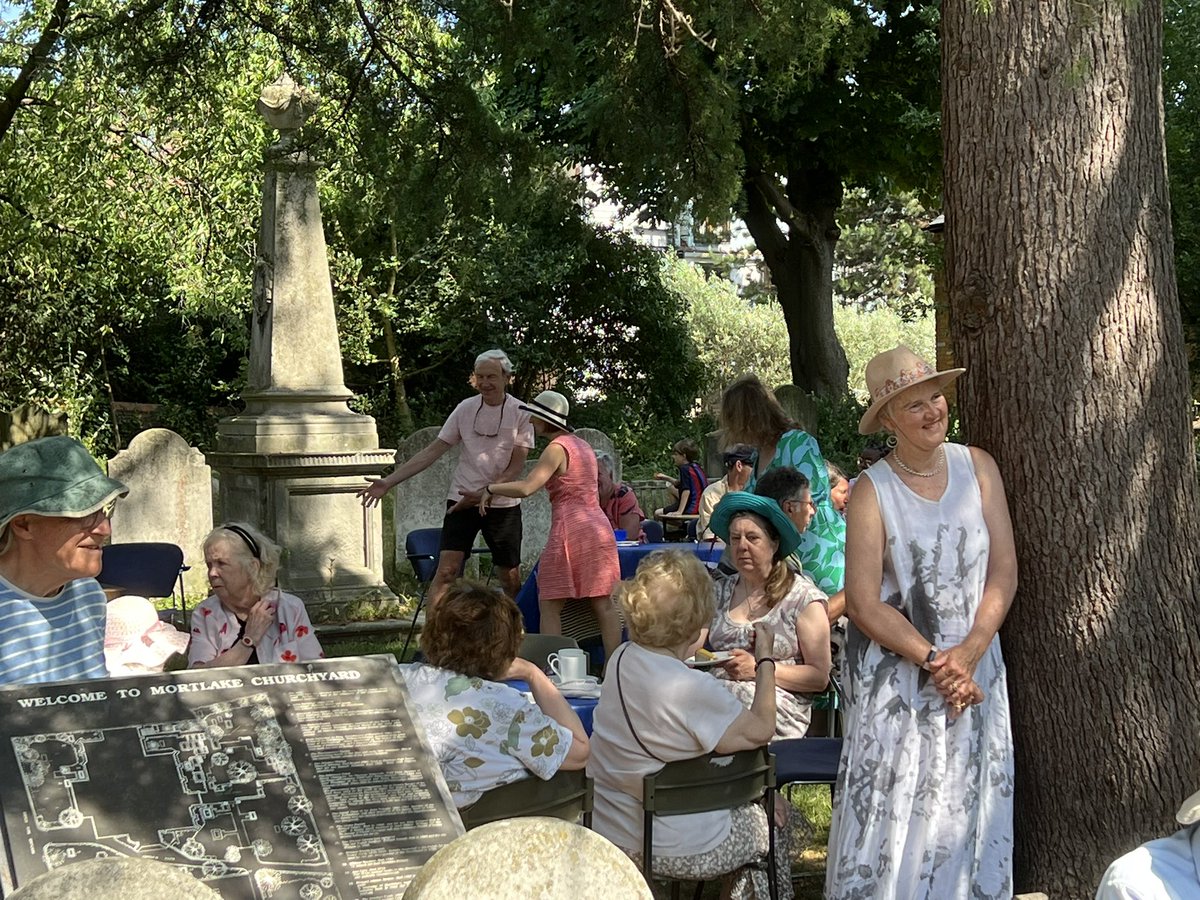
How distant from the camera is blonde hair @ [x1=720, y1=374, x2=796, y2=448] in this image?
6590 millimetres

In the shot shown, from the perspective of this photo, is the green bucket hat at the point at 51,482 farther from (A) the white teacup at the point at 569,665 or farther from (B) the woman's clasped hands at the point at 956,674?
(A) the white teacup at the point at 569,665

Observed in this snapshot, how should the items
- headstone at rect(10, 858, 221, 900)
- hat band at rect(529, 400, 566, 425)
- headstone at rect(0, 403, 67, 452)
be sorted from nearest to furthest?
headstone at rect(10, 858, 221, 900) → hat band at rect(529, 400, 566, 425) → headstone at rect(0, 403, 67, 452)

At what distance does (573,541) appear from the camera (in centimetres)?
809

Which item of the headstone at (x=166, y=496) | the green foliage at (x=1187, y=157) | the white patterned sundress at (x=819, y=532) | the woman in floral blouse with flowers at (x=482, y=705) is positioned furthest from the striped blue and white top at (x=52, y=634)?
the green foliage at (x=1187, y=157)

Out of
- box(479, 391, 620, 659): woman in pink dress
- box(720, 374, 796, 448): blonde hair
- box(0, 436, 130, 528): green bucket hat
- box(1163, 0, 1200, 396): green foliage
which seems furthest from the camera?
box(1163, 0, 1200, 396): green foliage

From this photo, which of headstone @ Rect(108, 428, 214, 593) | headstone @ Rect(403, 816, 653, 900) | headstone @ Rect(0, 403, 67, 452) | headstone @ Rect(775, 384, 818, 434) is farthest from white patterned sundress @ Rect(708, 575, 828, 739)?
headstone @ Rect(0, 403, 67, 452)

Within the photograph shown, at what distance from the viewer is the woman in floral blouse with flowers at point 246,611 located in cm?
540

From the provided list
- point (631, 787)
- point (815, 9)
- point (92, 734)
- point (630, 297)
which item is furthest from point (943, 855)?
point (630, 297)

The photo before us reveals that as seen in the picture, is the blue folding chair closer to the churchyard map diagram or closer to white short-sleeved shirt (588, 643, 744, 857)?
white short-sleeved shirt (588, 643, 744, 857)

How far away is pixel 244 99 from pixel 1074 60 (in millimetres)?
15053

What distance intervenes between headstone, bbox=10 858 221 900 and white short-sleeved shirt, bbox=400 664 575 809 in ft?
6.86

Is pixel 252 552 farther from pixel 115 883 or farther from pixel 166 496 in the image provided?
pixel 166 496

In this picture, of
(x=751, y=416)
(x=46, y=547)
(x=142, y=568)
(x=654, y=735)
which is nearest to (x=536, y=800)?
(x=654, y=735)

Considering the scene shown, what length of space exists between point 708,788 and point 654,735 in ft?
0.75
